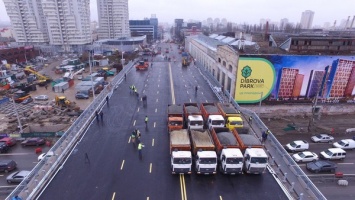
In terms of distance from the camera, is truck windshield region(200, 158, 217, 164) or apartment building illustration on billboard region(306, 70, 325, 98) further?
apartment building illustration on billboard region(306, 70, 325, 98)

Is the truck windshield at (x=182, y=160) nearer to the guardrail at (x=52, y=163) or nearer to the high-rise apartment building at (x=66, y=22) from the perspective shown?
the guardrail at (x=52, y=163)

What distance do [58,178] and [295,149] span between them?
3569cm

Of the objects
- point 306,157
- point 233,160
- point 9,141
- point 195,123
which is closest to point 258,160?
point 233,160

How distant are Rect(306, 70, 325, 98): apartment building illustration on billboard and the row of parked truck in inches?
1279

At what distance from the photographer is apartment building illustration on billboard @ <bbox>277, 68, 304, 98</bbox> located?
49.3 metres

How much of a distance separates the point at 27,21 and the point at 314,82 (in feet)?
503

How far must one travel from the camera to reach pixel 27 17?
436ft

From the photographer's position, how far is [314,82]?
51.2 m

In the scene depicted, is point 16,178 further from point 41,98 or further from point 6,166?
point 41,98

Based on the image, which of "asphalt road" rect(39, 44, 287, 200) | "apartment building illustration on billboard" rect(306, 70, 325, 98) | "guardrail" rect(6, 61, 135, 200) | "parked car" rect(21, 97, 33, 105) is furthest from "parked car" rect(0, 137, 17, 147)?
"apartment building illustration on billboard" rect(306, 70, 325, 98)

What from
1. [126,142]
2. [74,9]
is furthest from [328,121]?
[74,9]

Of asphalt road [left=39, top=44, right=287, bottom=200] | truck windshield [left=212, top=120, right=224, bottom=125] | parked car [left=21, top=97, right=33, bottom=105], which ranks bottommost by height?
parked car [left=21, top=97, right=33, bottom=105]

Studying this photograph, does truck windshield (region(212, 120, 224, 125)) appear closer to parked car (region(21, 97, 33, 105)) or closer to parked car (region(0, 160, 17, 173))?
parked car (region(0, 160, 17, 173))

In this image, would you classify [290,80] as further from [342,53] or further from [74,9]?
[74,9]
